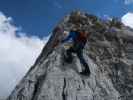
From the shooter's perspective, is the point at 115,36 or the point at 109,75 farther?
the point at 115,36

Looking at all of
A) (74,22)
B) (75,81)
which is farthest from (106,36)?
(75,81)

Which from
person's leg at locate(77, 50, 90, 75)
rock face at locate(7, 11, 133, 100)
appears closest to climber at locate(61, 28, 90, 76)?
person's leg at locate(77, 50, 90, 75)

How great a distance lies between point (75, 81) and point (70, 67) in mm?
1841

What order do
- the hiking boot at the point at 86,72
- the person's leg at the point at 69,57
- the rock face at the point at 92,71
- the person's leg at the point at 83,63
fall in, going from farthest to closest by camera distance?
the person's leg at the point at 69,57 → the hiking boot at the point at 86,72 → the person's leg at the point at 83,63 → the rock face at the point at 92,71

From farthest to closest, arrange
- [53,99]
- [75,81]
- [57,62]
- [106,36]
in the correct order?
[106,36] < [57,62] < [75,81] < [53,99]

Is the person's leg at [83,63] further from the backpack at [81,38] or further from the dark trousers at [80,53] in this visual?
the backpack at [81,38]

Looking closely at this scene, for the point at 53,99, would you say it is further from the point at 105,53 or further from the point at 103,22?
the point at 103,22

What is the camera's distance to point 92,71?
30.3 meters

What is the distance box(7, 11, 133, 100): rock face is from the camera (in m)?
27.8

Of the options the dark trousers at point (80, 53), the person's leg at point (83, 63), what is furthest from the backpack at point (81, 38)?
the person's leg at point (83, 63)

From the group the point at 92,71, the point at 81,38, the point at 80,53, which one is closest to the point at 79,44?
the point at 81,38

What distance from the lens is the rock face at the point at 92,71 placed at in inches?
1093

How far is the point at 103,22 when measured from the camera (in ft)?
126

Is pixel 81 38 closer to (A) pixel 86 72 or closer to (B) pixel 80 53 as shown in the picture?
(B) pixel 80 53
